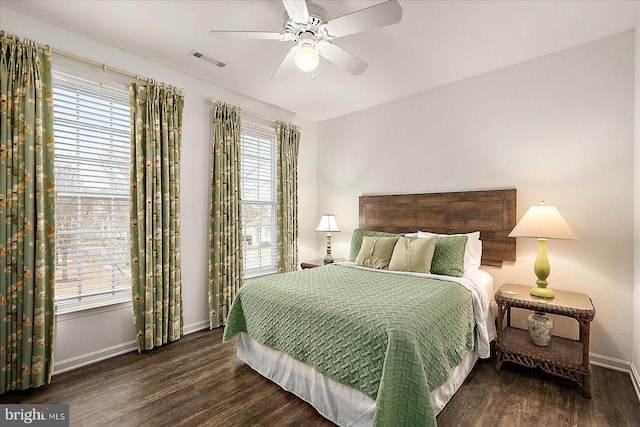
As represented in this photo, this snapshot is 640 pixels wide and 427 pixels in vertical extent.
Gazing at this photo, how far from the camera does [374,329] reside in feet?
5.31

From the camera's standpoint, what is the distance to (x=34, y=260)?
2.18 meters

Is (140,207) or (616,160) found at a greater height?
(616,160)

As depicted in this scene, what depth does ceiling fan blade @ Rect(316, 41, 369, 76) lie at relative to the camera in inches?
84.9

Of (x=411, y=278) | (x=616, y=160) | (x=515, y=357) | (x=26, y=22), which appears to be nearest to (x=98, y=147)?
(x=26, y=22)

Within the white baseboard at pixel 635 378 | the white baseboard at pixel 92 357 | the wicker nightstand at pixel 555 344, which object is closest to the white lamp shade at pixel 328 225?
the wicker nightstand at pixel 555 344

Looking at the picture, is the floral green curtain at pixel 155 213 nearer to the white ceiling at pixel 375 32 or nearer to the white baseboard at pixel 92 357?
the white baseboard at pixel 92 357

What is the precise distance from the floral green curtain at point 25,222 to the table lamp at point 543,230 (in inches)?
147

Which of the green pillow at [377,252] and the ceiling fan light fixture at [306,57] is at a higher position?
the ceiling fan light fixture at [306,57]

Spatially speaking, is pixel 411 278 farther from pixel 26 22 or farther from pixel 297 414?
pixel 26 22

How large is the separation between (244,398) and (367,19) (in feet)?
8.64

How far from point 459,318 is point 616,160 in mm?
1945

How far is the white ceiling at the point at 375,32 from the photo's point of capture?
2162 mm

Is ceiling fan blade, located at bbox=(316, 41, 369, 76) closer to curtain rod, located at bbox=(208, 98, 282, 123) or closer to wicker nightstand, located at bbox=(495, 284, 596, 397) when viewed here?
curtain rod, located at bbox=(208, 98, 282, 123)

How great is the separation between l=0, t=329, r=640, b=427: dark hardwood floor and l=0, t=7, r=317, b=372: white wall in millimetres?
220
